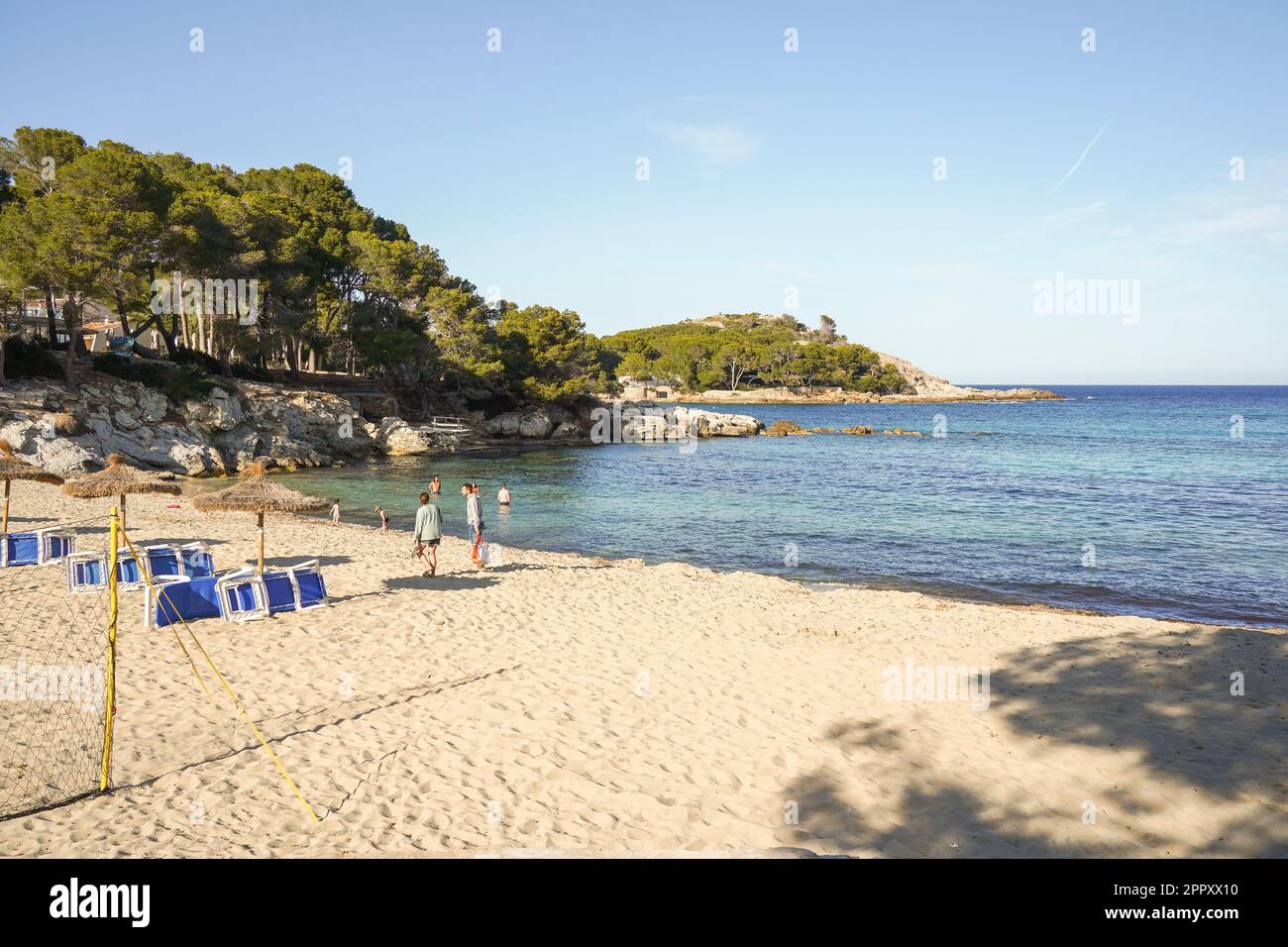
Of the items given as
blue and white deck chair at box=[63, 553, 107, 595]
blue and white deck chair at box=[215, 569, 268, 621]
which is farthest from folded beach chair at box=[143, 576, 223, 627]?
blue and white deck chair at box=[63, 553, 107, 595]

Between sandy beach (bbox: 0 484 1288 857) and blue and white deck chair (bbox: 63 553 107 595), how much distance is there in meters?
1.13

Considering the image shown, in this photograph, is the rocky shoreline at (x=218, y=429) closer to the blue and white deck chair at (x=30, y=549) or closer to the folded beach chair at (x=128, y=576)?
the blue and white deck chair at (x=30, y=549)

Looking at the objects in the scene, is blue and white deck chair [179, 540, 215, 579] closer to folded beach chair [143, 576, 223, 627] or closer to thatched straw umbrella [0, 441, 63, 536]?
folded beach chair [143, 576, 223, 627]

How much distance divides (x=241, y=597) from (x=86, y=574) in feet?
11.2

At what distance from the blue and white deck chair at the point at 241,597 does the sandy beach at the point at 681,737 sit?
1.06 feet

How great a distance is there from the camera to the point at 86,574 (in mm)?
12531

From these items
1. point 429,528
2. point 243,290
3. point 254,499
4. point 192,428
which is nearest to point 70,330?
point 192,428

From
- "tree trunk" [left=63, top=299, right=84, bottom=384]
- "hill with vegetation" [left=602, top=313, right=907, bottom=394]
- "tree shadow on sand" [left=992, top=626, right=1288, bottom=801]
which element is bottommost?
"tree shadow on sand" [left=992, top=626, right=1288, bottom=801]

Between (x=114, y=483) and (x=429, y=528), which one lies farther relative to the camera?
(x=429, y=528)

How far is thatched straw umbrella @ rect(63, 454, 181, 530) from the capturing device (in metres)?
14.4

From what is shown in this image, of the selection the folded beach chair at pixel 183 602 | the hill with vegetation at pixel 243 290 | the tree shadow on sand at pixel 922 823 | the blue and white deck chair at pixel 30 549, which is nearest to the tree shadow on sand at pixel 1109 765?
the tree shadow on sand at pixel 922 823

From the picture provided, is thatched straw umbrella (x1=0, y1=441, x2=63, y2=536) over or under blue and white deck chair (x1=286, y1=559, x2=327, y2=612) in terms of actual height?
over

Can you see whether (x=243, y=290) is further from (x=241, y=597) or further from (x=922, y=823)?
(x=922, y=823)
